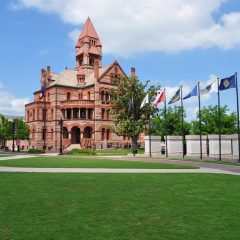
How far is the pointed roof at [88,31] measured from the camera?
299 feet

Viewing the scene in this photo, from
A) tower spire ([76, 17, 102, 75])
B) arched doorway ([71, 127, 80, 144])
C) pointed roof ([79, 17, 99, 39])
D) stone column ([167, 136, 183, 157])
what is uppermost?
pointed roof ([79, 17, 99, 39])

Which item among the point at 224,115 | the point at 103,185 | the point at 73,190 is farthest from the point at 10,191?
the point at 224,115

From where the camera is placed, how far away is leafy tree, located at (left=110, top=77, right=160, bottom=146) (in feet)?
195

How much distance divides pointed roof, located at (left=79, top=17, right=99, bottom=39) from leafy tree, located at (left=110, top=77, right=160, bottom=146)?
113 feet

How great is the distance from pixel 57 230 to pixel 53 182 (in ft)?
26.0

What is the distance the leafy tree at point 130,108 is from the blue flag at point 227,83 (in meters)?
28.1

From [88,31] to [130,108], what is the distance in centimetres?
3943

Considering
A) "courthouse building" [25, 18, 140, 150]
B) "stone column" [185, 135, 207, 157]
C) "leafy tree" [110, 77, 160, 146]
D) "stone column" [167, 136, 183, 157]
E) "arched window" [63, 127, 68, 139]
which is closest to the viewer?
"stone column" [185, 135, 207, 157]

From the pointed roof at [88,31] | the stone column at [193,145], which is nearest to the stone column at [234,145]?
the stone column at [193,145]

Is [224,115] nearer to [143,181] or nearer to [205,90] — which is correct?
[205,90]

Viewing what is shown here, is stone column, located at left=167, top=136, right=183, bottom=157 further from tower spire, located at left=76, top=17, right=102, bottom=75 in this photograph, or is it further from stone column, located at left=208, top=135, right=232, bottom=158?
tower spire, located at left=76, top=17, right=102, bottom=75

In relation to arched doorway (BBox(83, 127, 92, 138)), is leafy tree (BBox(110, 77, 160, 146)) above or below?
above

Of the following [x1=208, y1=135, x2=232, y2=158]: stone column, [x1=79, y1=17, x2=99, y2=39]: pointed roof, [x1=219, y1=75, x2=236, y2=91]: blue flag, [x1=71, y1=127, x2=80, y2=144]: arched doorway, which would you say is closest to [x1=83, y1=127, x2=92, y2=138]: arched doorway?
[x1=71, y1=127, x2=80, y2=144]: arched doorway

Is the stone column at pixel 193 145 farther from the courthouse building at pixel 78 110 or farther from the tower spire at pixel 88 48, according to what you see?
the tower spire at pixel 88 48
